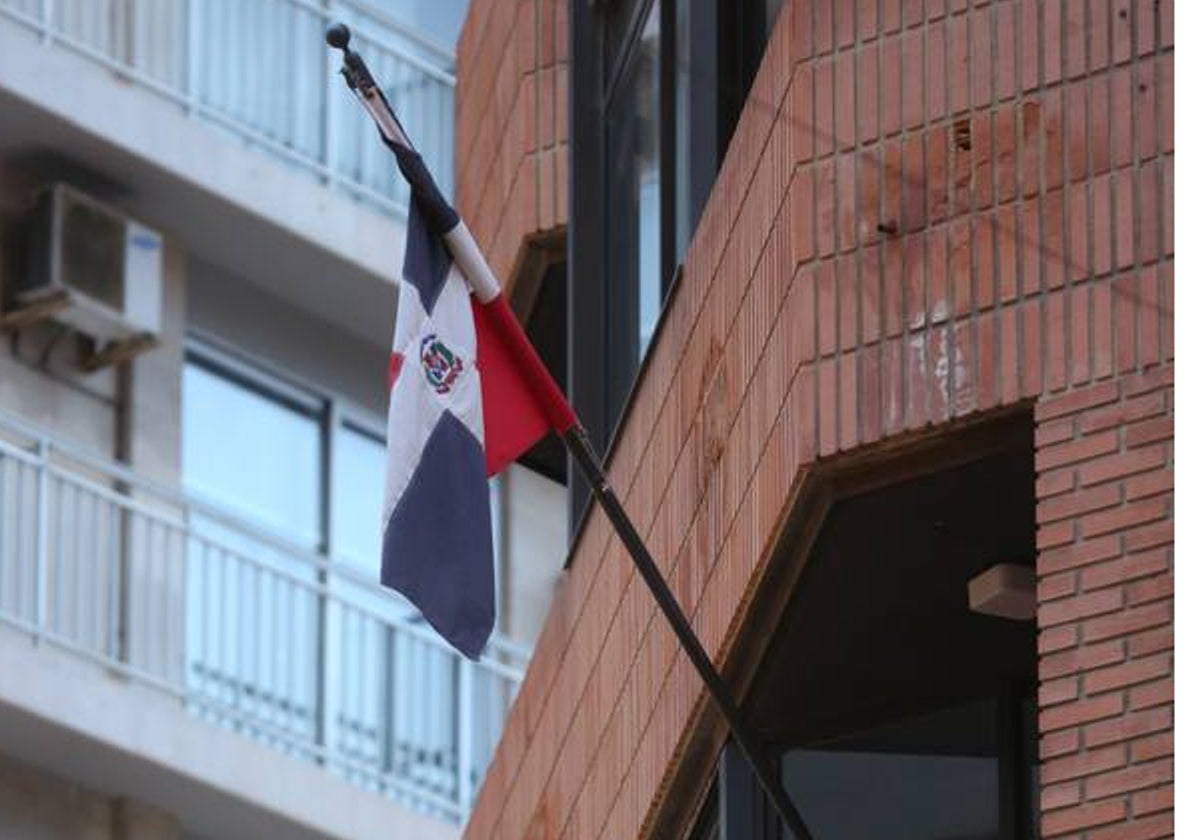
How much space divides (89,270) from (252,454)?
1.90m

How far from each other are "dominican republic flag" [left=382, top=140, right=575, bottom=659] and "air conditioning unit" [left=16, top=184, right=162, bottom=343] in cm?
1319

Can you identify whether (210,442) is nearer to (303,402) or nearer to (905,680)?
(303,402)

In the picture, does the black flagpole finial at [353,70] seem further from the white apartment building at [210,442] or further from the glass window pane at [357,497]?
the glass window pane at [357,497]

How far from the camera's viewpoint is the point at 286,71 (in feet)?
87.1

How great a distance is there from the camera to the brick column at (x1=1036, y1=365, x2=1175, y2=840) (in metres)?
9.87

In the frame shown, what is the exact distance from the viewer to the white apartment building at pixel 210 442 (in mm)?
24016

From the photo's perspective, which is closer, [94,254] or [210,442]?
[94,254]

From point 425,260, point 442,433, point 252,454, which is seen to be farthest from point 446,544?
point 252,454

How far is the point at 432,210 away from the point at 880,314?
1.14 m

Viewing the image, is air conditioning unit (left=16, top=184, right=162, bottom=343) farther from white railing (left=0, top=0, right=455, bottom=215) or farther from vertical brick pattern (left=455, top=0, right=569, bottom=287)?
vertical brick pattern (left=455, top=0, right=569, bottom=287)

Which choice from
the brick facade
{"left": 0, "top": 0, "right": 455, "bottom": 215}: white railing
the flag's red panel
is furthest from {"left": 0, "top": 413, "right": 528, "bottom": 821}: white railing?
the flag's red panel

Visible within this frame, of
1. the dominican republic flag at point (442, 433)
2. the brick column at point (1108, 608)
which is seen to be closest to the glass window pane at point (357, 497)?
the dominican republic flag at point (442, 433)

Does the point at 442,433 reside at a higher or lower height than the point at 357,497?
lower

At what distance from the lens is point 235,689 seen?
81.6 feet
